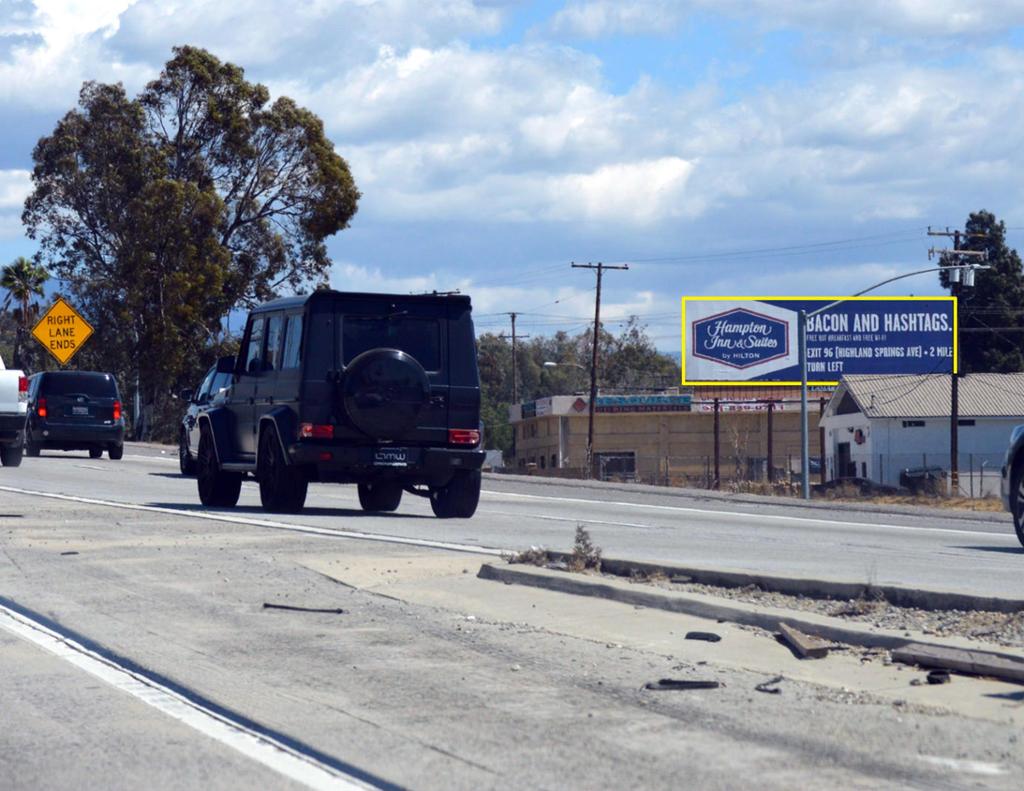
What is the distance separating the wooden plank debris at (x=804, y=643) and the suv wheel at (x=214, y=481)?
11272mm

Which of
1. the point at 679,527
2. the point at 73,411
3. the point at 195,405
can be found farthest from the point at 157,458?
the point at 679,527

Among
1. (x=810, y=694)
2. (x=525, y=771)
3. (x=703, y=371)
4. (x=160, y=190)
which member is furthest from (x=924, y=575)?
(x=703, y=371)

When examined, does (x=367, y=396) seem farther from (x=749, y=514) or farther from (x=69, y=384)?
(x=69, y=384)

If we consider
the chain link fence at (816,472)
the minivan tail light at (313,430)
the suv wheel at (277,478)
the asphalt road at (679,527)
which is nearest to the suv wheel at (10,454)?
the asphalt road at (679,527)

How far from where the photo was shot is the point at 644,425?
3145 inches

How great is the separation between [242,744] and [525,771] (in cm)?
127

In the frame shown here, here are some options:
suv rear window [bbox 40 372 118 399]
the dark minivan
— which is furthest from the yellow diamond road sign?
suv rear window [bbox 40 372 118 399]

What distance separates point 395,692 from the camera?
7.36 meters

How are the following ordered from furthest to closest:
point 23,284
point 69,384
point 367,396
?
point 23,284 < point 69,384 < point 367,396

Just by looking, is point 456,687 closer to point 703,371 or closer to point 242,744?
point 242,744

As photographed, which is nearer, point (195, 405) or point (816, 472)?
point (195, 405)

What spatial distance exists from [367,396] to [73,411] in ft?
60.3

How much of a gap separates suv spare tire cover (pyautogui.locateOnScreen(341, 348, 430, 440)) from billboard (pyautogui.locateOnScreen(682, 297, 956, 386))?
139 ft

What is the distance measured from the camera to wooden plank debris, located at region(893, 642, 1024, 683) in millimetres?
7230
